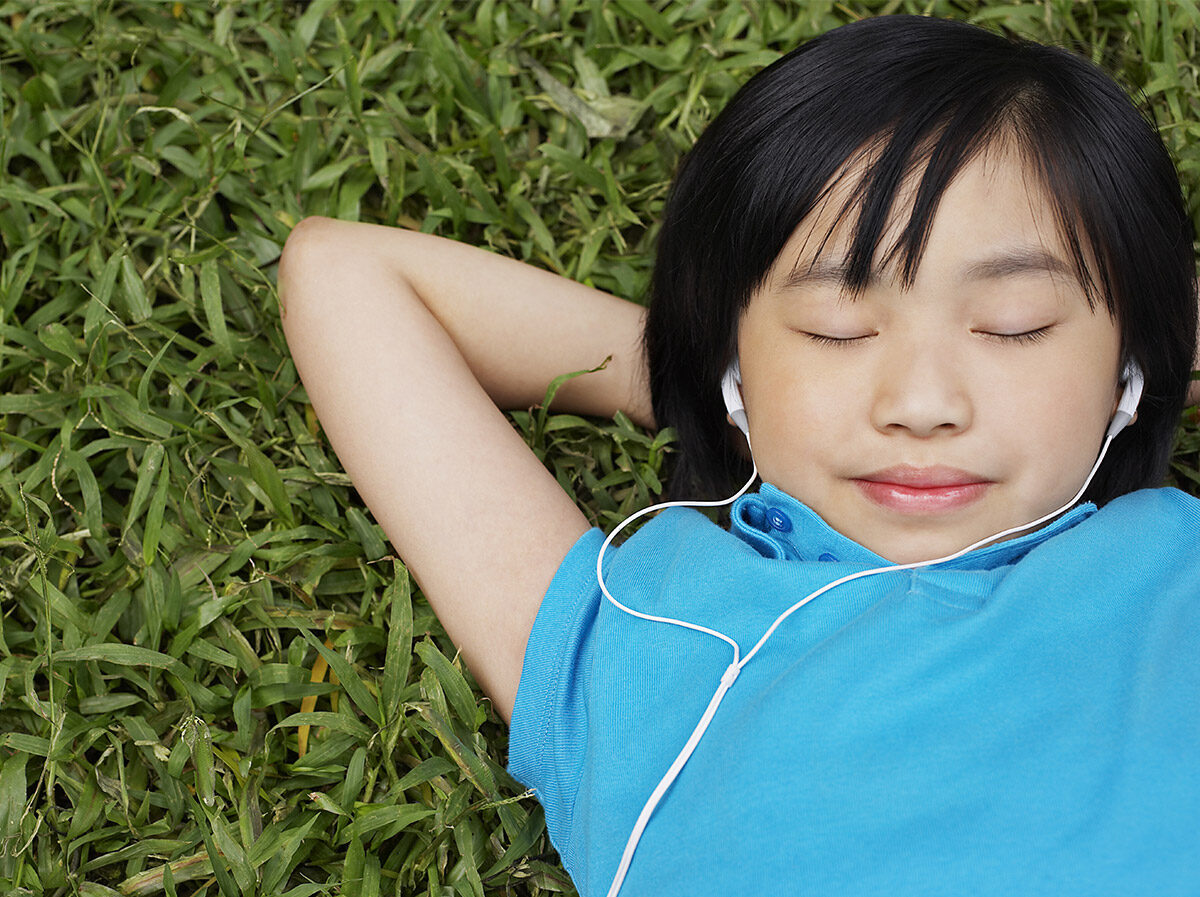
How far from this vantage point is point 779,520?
1.47 metres

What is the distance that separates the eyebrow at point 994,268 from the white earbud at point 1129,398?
212 mm

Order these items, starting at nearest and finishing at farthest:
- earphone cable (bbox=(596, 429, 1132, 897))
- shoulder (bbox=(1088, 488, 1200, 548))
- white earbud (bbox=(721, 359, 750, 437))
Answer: earphone cable (bbox=(596, 429, 1132, 897))
shoulder (bbox=(1088, 488, 1200, 548))
white earbud (bbox=(721, 359, 750, 437))

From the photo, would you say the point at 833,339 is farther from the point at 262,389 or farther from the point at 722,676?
the point at 262,389

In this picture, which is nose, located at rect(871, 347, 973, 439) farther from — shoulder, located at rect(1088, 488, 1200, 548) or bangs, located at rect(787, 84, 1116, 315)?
shoulder, located at rect(1088, 488, 1200, 548)

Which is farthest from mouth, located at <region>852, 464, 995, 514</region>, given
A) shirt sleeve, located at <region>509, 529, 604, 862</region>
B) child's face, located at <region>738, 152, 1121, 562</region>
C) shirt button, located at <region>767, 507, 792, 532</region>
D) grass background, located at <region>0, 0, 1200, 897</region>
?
grass background, located at <region>0, 0, 1200, 897</region>

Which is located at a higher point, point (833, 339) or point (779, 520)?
point (833, 339)

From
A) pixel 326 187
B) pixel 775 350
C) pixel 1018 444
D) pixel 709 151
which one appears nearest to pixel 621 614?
pixel 775 350

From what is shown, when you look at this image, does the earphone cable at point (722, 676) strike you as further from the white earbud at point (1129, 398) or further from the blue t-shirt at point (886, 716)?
the white earbud at point (1129, 398)

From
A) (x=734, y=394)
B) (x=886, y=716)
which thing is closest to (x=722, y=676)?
(x=886, y=716)

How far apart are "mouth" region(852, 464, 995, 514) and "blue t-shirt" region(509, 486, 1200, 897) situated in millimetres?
74

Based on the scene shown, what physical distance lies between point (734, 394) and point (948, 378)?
14.7 inches

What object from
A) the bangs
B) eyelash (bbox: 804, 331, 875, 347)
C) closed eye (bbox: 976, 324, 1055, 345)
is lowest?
eyelash (bbox: 804, 331, 875, 347)

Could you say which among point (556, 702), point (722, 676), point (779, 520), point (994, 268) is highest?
point (994, 268)

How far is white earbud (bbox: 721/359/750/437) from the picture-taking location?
1608 millimetres
